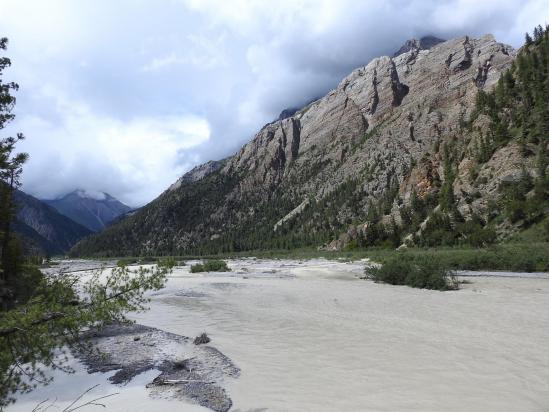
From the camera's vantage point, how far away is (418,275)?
28906 millimetres

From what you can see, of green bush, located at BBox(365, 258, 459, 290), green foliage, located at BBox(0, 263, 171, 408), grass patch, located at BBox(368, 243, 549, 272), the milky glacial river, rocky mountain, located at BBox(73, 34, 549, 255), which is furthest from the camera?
rocky mountain, located at BBox(73, 34, 549, 255)

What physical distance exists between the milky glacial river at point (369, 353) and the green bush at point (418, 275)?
2.54 meters

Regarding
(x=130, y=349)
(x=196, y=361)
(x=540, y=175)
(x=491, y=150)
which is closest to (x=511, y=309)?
(x=196, y=361)

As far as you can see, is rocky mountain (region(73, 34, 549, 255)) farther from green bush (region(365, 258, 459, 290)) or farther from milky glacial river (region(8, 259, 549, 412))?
milky glacial river (region(8, 259, 549, 412))

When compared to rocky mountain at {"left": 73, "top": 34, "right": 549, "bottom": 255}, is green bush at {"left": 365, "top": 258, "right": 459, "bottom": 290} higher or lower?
lower

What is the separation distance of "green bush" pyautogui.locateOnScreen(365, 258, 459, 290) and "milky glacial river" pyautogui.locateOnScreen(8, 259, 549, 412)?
2.54 meters

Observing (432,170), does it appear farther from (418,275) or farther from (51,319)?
(51,319)

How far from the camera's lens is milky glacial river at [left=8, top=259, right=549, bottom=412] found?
29.2 feet

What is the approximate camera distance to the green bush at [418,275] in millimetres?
27109

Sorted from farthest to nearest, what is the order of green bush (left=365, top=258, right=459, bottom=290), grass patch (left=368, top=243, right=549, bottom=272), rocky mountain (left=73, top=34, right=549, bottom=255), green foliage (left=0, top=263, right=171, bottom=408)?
rocky mountain (left=73, top=34, right=549, bottom=255)
grass patch (left=368, top=243, right=549, bottom=272)
green bush (left=365, top=258, right=459, bottom=290)
green foliage (left=0, top=263, right=171, bottom=408)

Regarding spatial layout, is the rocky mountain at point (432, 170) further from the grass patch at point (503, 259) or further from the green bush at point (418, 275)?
the green bush at point (418, 275)

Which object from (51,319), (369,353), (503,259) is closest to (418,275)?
(503,259)

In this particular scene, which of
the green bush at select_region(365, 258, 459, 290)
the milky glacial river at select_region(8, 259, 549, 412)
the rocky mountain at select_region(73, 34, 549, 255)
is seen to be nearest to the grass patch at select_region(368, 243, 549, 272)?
the green bush at select_region(365, 258, 459, 290)

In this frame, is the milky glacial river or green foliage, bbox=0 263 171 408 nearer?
green foliage, bbox=0 263 171 408
